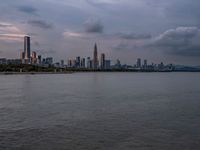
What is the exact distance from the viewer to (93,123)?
2006cm

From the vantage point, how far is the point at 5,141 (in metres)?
14.9

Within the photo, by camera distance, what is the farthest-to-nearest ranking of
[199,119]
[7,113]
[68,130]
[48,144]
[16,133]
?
[7,113], [199,119], [68,130], [16,133], [48,144]

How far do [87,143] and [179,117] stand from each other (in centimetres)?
1050

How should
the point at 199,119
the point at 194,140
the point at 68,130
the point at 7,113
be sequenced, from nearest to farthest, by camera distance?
the point at 194,140 < the point at 68,130 < the point at 199,119 < the point at 7,113

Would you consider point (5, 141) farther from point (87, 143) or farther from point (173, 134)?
point (173, 134)

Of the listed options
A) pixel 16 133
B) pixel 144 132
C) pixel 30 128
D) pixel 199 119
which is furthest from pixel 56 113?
pixel 199 119

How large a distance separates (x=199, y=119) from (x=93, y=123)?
8.12m

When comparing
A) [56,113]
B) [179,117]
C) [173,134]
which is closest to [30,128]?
[56,113]

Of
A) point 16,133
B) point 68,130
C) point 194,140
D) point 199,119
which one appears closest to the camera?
point 194,140

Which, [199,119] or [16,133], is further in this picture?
[199,119]

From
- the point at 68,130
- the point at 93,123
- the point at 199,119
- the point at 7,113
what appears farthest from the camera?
the point at 7,113

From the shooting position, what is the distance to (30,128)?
59.6 feet

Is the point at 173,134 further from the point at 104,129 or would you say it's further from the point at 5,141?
the point at 5,141

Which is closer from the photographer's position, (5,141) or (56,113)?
(5,141)
